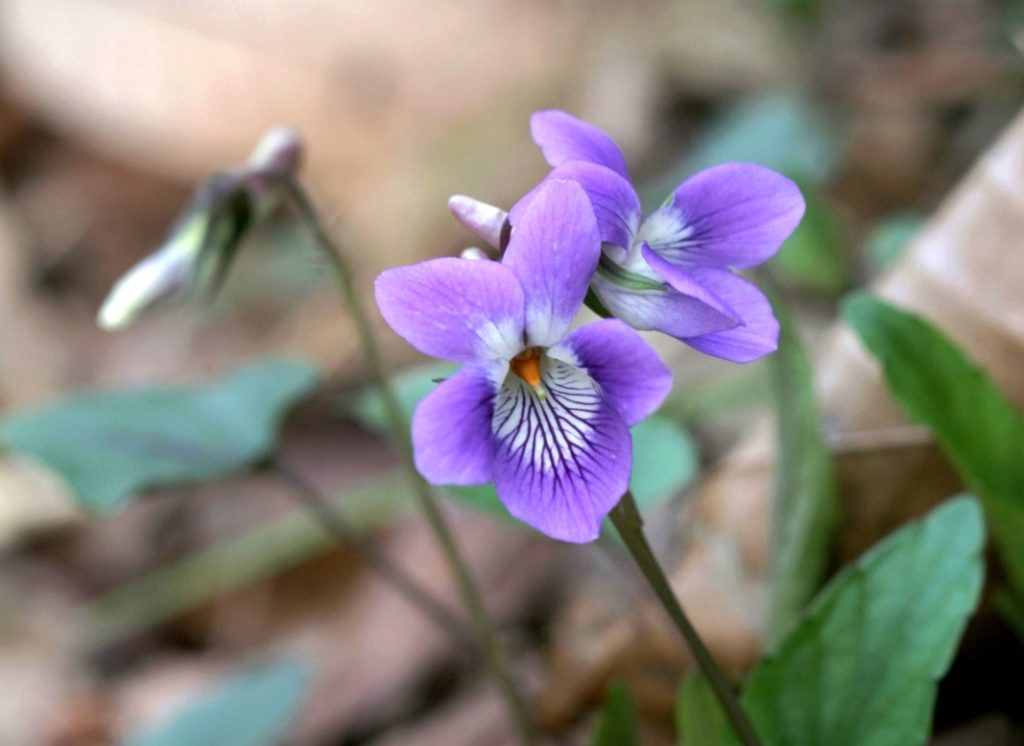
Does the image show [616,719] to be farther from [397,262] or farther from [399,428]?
[397,262]

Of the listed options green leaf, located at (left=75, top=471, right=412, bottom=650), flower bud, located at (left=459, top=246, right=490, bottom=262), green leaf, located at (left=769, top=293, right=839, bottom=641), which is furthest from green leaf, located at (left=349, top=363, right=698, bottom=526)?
green leaf, located at (left=75, top=471, right=412, bottom=650)

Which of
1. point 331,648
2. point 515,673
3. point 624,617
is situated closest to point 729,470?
point 624,617

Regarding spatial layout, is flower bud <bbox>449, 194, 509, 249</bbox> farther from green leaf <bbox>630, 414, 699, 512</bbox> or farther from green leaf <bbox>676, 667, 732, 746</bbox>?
green leaf <bbox>630, 414, 699, 512</bbox>

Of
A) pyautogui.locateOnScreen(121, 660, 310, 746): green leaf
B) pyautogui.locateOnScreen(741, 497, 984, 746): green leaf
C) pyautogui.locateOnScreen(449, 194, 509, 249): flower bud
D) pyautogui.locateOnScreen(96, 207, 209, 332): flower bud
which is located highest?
pyautogui.locateOnScreen(96, 207, 209, 332): flower bud

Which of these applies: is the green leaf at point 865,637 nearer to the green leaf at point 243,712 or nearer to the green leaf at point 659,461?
the green leaf at point 659,461

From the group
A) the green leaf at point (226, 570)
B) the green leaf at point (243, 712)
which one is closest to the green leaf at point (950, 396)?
the green leaf at point (243, 712)
